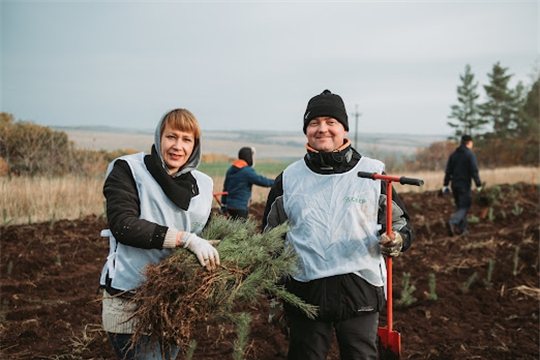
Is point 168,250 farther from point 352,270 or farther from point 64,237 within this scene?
point 64,237

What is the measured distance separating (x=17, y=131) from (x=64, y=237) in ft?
17.5

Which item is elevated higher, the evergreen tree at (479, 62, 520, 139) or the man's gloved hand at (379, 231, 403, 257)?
the evergreen tree at (479, 62, 520, 139)

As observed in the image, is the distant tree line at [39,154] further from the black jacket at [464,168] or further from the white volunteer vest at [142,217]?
the white volunteer vest at [142,217]

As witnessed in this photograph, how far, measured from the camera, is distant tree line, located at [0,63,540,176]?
11.8 m

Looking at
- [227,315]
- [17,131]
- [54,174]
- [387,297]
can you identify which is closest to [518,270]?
[387,297]

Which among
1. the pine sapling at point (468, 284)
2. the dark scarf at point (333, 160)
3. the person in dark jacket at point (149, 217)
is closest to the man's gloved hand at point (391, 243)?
the dark scarf at point (333, 160)

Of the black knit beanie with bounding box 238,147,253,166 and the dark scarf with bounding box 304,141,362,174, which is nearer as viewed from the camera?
the dark scarf with bounding box 304,141,362,174

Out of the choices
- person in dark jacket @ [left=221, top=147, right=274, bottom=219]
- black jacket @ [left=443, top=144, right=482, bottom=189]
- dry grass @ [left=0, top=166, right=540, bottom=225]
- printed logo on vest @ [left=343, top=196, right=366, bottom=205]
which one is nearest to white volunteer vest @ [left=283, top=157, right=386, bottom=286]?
printed logo on vest @ [left=343, top=196, right=366, bottom=205]

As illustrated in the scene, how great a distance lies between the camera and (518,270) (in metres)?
6.30

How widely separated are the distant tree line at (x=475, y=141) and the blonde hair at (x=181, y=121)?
10218mm

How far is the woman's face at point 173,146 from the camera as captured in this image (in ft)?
8.04

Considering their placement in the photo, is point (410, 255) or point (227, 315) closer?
point (227, 315)

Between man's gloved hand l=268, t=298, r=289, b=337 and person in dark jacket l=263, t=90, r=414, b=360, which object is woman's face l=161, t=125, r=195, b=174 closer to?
person in dark jacket l=263, t=90, r=414, b=360

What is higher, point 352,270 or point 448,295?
point 352,270
